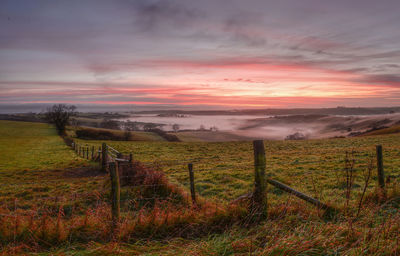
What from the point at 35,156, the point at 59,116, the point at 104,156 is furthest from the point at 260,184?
the point at 59,116

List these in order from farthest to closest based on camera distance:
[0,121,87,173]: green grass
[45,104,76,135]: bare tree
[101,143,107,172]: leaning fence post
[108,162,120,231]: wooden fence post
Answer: [45,104,76,135]: bare tree → [0,121,87,173]: green grass → [101,143,107,172]: leaning fence post → [108,162,120,231]: wooden fence post

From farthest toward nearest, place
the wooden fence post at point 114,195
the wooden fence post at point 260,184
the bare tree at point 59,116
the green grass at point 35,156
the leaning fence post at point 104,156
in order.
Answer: the bare tree at point 59,116
the green grass at point 35,156
the leaning fence post at point 104,156
the wooden fence post at point 260,184
the wooden fence post at point 114,195

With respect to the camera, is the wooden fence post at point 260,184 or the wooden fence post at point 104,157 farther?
the wooden fence post at point 104,157

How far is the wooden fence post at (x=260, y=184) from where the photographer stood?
508 cm

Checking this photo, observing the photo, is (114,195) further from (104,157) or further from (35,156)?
(35,156)

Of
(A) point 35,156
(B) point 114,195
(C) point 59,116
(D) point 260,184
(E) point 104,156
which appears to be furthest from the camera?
(C) point 59,116

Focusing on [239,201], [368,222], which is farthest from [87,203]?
[368,222]

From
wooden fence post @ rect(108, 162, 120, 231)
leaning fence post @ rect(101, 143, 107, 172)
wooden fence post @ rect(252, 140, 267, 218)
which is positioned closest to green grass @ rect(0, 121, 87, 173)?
leaning fence post @ rect(101, 143, 107, 172)

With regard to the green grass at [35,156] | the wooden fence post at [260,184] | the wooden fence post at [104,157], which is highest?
the wooden fence post at [260,184]

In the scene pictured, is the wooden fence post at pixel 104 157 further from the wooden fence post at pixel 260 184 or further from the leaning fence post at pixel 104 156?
the wooden fence post at pixel 260 184

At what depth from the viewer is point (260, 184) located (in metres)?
5.22

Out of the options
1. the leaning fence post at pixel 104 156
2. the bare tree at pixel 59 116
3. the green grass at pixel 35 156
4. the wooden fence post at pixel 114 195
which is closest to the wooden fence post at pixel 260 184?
the wooden fence post at pixel 114 195

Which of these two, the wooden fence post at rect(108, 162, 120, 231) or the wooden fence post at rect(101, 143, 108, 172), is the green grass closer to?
the wooden fence post at rect(101, 143, 108, 172)

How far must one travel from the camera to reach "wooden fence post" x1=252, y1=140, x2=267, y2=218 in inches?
200
